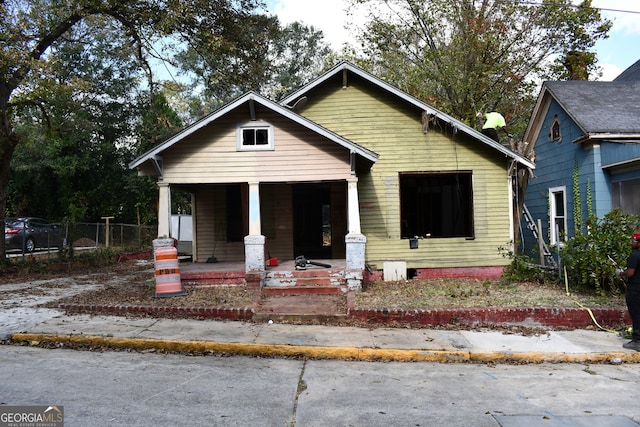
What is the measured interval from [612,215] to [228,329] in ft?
25.9

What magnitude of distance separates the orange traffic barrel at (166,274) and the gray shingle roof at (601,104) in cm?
1117

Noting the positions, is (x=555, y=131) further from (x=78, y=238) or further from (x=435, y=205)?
(x=78, y=238)

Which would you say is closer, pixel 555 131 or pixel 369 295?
pixel 369 295

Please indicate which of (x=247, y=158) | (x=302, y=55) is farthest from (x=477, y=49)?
(x=302, y=55)

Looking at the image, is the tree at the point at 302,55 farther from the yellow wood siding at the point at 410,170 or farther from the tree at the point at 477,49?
the yellow wood siding at the point at 410,170

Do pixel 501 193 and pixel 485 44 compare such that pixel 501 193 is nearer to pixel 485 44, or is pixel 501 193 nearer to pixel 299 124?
pixel 299 124

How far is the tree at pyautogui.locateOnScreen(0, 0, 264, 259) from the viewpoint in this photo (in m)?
13.1

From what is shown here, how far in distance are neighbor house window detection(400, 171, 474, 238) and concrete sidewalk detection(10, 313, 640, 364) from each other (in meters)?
5.60

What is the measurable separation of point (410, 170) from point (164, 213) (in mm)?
6539

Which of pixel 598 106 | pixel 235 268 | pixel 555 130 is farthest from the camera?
pixel 555 130

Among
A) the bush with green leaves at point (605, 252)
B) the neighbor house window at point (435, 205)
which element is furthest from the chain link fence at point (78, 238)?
the bush with green leaves at point (605, 252)

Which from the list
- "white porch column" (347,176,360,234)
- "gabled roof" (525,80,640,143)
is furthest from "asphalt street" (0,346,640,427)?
"gabled roof" (525,80,640,143)

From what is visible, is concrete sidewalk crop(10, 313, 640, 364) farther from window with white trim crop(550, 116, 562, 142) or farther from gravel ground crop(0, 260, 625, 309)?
window with white trim crop(550, 116, 562, 142)

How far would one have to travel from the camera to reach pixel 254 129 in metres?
11.1
